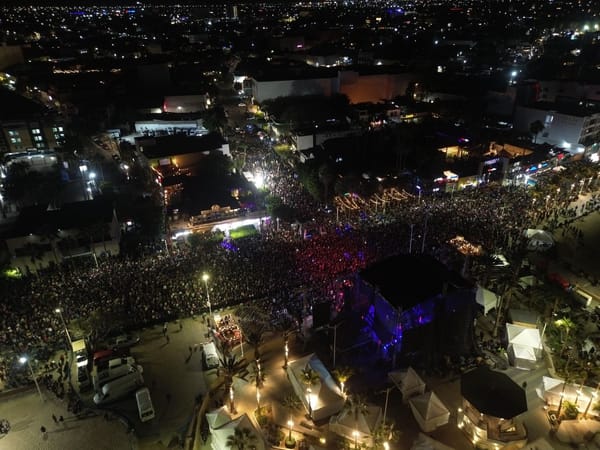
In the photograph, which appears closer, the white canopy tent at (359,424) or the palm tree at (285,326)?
the white canopy tent at (359,424)

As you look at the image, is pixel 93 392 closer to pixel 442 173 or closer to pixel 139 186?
pixel 139 186

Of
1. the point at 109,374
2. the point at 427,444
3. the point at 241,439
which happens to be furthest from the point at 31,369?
the point at 427,444

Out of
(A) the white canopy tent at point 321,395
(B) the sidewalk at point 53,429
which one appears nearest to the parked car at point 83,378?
(B) the sidewalk at point 53,429

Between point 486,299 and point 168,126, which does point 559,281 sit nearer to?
point 486,299

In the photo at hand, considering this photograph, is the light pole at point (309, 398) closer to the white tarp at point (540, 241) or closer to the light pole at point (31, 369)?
the light pole at point (31, 369)

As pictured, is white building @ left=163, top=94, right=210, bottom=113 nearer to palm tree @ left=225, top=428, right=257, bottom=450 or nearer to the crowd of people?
the crowd of people
